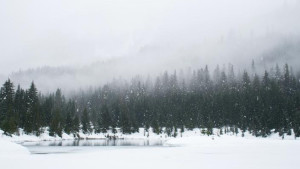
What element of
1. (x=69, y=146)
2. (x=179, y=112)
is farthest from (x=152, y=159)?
(x=179, y=112)

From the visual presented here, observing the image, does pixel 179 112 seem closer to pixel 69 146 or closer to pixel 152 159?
pixel 69 146

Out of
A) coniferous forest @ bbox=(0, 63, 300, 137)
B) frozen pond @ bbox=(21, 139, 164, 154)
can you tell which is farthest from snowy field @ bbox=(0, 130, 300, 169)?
coniferous forest @ bbox=(0, 63, 300, 137)

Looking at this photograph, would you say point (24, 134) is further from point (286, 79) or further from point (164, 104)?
point (286, 79)

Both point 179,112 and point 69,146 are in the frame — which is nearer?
point 69,146

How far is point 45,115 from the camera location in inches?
4505

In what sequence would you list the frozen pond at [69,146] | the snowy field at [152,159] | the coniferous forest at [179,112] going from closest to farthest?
the snowy field at [152,159]
the frozen pond at [69,146]
the coniferous forest at [179,112]

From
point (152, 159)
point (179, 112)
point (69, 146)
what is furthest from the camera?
point (179, 112)

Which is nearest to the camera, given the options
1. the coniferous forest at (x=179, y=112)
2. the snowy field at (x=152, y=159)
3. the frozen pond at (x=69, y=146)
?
the snowy field at (x=152, y=159)

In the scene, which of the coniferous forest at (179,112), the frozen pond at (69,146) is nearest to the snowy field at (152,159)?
the frozen pond at (69,146)

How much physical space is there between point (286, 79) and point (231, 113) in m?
47.6

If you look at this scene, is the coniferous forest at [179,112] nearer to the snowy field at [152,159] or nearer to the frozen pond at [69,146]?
the frozen pond at [69,146]

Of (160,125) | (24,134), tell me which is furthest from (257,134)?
(24,134)

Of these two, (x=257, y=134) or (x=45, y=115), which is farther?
(x=45, y=115)

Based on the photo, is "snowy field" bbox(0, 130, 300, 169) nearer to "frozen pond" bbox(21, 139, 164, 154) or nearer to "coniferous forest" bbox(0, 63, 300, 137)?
"frozen pond" bbox(21, 139, 164, 154)
